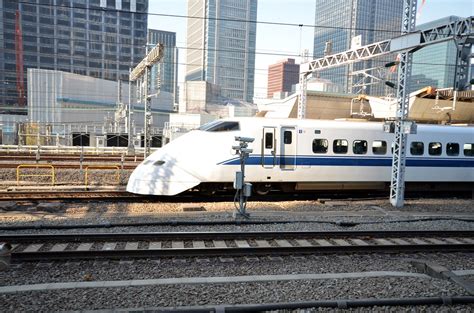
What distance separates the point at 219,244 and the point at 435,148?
11.2 metres

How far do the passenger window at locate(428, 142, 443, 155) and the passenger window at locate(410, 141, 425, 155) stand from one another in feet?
1.16

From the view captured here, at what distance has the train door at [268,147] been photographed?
1290cm

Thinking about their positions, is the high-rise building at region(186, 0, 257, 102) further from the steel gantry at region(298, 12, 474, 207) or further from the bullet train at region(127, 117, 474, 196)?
the steel gantry at region(298, 12, 474, 207)

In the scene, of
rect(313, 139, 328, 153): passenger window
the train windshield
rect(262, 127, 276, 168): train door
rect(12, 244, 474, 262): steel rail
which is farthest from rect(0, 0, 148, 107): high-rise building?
rect(12, 244, 474, 262): steel rail

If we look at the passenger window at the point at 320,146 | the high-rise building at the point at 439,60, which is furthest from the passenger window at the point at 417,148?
the passenger window at the point at 320,146

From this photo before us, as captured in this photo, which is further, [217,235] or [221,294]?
[217,235]

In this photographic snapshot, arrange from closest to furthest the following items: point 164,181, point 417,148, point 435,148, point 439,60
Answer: point 164,181, point 417,148, point 435,148, point 439,60

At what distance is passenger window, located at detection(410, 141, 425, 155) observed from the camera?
49.0 ft

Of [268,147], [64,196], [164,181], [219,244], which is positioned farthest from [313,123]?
[64,196]

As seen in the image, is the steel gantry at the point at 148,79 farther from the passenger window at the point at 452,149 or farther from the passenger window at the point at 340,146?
the passenger window at the point at 452,149

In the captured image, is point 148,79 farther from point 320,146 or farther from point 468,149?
point 468,149

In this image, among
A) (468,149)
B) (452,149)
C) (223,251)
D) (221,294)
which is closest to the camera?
(221,294)

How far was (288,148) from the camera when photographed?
13.3 meters

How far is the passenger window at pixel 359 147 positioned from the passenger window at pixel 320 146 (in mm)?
1157
